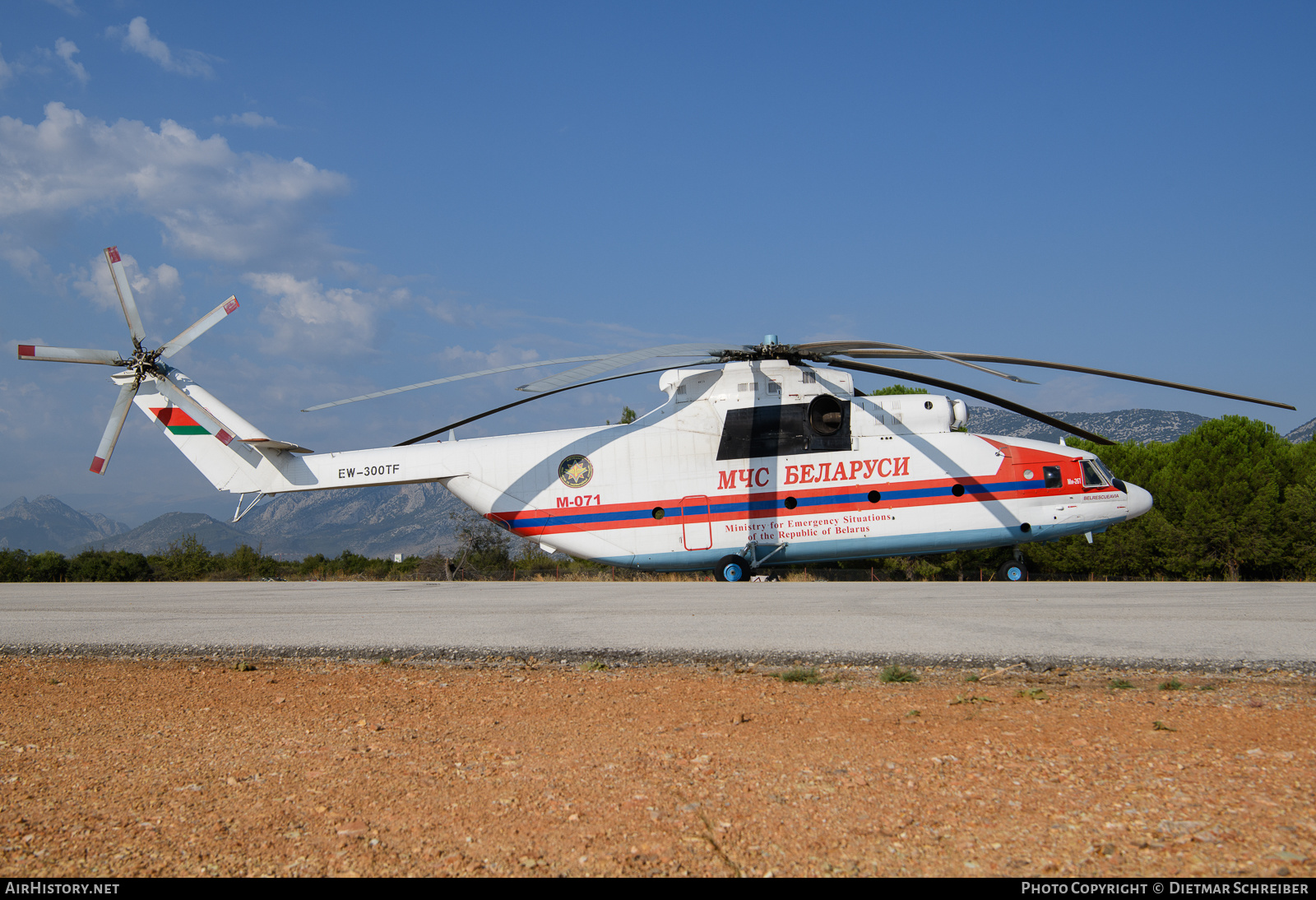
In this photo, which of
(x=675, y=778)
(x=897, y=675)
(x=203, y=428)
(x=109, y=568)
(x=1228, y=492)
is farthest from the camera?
(x=1228, y=492)

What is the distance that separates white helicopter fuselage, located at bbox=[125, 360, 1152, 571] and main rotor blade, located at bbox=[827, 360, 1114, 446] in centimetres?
52

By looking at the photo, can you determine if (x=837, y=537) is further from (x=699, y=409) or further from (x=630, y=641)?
(x=630, y=641)

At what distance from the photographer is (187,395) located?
58.9 ft

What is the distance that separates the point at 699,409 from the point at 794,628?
34.7ft

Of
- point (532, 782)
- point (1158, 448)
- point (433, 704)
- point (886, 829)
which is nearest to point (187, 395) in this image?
point (433, 704)

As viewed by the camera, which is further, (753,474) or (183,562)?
(183,562)

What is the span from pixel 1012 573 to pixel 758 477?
634cm

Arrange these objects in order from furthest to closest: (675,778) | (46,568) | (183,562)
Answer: (183,562), (46,568), (675,778)

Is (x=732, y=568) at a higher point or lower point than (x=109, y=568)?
higher

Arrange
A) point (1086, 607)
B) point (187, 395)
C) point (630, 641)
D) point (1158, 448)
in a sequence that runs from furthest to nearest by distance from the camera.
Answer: point (1158, 448)
point (187, 395)
point (1086, 607)
point (630, 641)

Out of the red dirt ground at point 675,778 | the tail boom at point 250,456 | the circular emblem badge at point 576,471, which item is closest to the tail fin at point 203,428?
the tail boom at point 250,456

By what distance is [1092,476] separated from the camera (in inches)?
645

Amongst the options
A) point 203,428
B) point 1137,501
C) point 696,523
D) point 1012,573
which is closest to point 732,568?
point 696,523

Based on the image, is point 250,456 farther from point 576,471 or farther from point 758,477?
point 758,477
